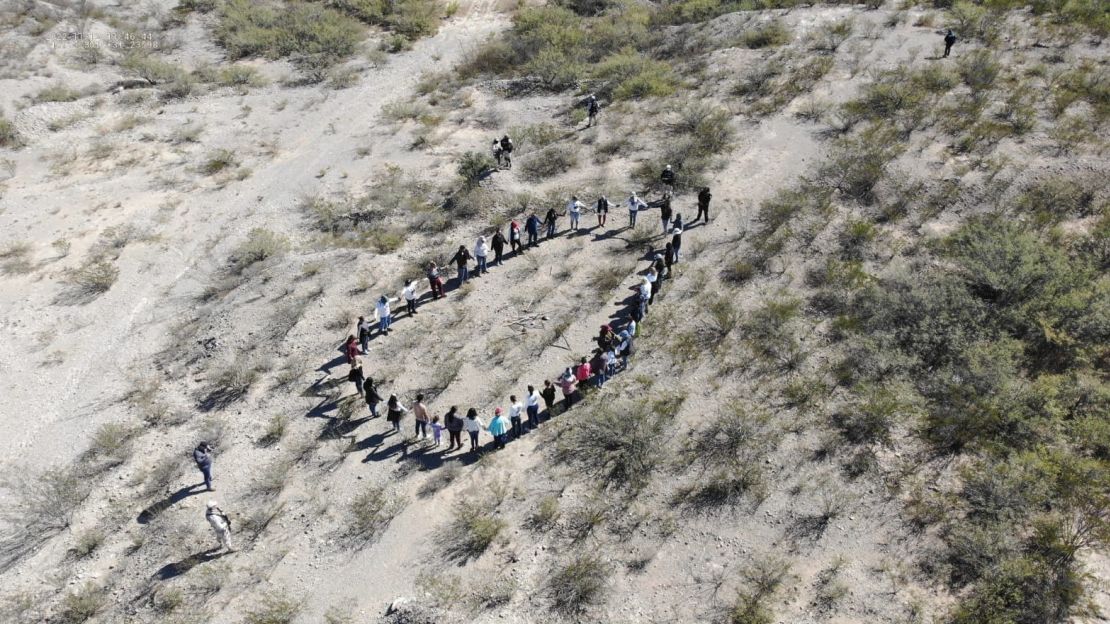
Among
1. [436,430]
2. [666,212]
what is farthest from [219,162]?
[436,430]

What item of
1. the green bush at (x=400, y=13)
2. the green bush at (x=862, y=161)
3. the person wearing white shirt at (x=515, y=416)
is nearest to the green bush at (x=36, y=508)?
the person wearing white shirt at (x=515, y=416)

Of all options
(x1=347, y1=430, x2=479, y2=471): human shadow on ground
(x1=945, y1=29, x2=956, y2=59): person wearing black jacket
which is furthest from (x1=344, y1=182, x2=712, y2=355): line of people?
(x1=945, y1=29, x2=956, y2=59): person wearing black jacket

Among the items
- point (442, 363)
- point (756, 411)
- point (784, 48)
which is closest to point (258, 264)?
point (442, 363)

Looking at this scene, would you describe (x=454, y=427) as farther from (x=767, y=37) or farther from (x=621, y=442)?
(x=767, y=37)

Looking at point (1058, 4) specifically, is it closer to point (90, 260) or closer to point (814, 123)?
point (814, 123)

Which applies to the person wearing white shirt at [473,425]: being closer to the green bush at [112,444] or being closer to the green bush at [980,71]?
the green bush at [112,444]
